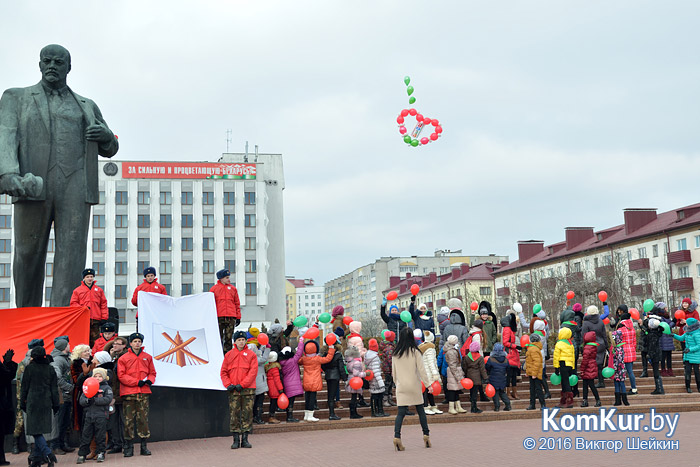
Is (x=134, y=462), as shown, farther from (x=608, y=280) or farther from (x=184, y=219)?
(x=184, y=219)

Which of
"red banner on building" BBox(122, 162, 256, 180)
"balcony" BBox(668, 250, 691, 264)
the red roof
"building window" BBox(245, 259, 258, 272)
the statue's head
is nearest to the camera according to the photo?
the statue's head

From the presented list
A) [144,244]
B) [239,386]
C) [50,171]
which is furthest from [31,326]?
[144,244]

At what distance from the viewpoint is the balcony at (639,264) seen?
62500 mm

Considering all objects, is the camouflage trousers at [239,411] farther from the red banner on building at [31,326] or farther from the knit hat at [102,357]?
the red banner on building at [31,326]

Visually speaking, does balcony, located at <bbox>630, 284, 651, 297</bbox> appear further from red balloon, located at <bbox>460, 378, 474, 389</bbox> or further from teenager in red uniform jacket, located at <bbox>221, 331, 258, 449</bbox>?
teenager in red uniform jacket, located at <bbox>221, 331, 258, 449</bbox>

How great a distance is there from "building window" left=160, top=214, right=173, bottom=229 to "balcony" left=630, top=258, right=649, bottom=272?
50074mm

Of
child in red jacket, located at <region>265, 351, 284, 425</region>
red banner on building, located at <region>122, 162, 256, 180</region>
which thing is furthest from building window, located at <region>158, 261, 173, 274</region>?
child in red jacket, located at <region>265, 351, 284, 425</region>

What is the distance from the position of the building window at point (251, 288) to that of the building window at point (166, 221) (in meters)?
11.4

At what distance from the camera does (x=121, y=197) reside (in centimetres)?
8275

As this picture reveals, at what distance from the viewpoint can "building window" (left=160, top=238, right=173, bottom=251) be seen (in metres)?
83.3

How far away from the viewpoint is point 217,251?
83.5 meters

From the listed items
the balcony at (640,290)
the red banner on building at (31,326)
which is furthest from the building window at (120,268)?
the red banner on building at (31,326)

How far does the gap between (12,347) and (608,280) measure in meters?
47.9

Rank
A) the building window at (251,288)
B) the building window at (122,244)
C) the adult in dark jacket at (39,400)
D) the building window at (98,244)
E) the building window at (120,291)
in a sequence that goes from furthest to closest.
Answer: the building window at (251,288)
the building window at (122,244)
the building window at (98,244)
the building window at (120,291)
the adult in dark jacket at (39,400)
